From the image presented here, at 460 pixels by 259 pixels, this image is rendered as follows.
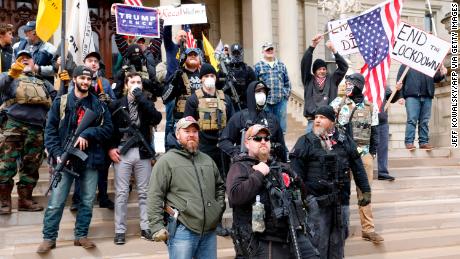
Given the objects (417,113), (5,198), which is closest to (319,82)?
(417,113)

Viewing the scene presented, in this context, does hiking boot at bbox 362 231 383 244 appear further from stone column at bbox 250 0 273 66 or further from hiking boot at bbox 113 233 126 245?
stone column at bbox 250 0 273 66

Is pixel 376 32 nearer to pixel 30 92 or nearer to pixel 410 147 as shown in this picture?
pixel 410 147

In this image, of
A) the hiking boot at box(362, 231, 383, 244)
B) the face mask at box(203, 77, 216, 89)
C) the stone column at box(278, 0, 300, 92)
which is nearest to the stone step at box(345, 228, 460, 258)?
the hiking boot at box(362, 231, 383, 244)

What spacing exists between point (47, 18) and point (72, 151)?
2515 mm

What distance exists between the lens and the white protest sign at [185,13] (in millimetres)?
8898

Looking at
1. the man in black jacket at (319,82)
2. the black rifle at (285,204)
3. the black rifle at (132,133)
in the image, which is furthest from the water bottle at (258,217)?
→ the man in black jacket at (319,82)

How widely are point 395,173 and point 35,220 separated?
21.5 feet

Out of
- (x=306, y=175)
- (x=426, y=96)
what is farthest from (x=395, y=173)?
(x=306, y=175)

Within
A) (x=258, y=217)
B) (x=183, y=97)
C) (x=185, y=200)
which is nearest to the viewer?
(x=258, y=217)

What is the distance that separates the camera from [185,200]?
15.6 ft

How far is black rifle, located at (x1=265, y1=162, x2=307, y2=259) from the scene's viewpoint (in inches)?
170

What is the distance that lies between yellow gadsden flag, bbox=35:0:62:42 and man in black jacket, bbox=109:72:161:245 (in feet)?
5.48

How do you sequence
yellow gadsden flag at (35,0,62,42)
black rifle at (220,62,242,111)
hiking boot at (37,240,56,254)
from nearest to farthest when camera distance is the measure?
hiking boot at (37,240,56,254) → yellow gadsden flag at (35,0,62,42) → black rifle at (220,62,242,111)

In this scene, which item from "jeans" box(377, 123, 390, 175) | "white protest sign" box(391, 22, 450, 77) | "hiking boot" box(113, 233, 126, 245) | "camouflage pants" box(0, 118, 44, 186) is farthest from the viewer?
"white protest sign" box(391, 22, 450, 77)
